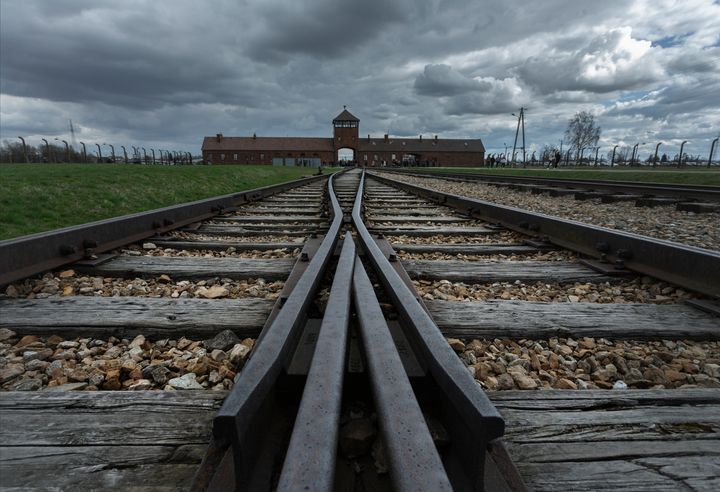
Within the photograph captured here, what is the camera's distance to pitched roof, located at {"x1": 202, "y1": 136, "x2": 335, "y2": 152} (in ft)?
269

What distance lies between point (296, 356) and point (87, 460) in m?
0.56

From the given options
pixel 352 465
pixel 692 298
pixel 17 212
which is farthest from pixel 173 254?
pixel 17 212

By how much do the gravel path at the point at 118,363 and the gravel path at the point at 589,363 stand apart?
0.93 m

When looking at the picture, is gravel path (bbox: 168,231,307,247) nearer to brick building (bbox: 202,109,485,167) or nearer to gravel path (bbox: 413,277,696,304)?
gravel path (bbox: 413,277,696,304)

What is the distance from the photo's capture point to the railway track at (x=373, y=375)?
0.81 meters

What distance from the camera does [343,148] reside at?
279ft

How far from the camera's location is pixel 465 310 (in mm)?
1844

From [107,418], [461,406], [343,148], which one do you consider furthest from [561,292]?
[343,148]

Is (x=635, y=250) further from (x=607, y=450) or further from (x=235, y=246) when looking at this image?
(x=235, y=246)

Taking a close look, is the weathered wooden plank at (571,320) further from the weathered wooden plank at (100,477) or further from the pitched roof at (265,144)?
the pitched roof at (265,144)

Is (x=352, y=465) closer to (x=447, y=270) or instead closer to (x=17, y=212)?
(x=447, y=270)

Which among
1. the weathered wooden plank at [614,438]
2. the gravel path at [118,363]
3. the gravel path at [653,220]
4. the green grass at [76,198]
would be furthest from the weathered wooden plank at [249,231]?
the gravel path at [653,220]

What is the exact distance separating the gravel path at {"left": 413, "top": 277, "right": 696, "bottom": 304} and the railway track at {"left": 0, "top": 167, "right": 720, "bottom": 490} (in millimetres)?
17

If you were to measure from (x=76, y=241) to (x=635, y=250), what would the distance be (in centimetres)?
380
